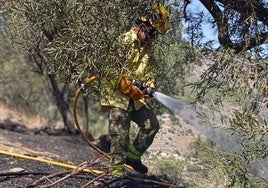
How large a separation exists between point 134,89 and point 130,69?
0.32 m

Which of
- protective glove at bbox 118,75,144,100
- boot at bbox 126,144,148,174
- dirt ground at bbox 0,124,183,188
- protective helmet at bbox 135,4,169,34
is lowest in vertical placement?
dirt ground at bbox 0,124,183,188

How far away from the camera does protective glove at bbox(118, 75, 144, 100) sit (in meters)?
6.36

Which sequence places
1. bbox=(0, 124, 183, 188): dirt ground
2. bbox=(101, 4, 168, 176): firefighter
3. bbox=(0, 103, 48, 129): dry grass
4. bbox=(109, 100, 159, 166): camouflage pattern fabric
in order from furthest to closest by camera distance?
bbox=(0, 103, 48, 129): dry grass, bbox=(109, 100, 159, 166): camouflage pattern fabric, bbox=(0, 124, 183, 188): dirt ground, bbox=(101, 4, 168, 176): firefighter

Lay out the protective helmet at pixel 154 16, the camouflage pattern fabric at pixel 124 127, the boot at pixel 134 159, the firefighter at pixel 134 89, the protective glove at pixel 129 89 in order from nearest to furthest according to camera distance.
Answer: the protective helmet at pixel 154 16 < the firefighter at pixel 134 89 < the protective glove at pixel 129 89 < the camouflage pattern fabric at pixel 124 127 < the boot at pixel 134 159

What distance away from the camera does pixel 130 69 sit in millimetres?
6234

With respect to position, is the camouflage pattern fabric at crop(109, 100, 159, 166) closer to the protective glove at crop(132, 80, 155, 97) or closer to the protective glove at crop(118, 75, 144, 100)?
the protective glove at crop(118, 75, 144, 100)

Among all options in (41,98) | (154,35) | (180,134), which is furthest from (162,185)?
(41,98)

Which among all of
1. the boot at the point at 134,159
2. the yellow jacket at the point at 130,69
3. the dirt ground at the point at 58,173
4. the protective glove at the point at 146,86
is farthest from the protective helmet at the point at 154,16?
the boot at the point at 134,159

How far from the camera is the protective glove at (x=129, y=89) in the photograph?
636 centimetres

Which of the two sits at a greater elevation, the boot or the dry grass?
the boot

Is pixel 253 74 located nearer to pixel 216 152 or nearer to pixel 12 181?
pixel 216 152

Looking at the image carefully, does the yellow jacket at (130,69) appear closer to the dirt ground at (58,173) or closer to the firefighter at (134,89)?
the firefighter at (134,89)

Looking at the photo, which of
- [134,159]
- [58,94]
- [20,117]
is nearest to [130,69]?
[134,159]

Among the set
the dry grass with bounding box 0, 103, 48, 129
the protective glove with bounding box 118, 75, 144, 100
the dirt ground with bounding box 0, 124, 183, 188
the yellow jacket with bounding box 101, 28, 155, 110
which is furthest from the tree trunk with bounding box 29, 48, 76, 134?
the protective glove with bounding box 118, 75, 144, 100
